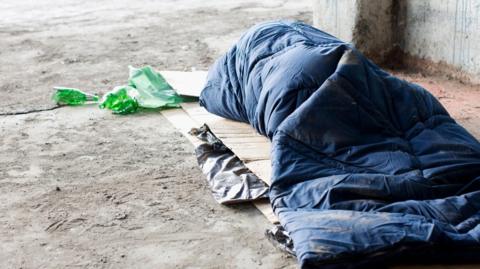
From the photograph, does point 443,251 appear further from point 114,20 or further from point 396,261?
point 114,20

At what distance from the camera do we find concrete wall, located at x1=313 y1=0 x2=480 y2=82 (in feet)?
17.5

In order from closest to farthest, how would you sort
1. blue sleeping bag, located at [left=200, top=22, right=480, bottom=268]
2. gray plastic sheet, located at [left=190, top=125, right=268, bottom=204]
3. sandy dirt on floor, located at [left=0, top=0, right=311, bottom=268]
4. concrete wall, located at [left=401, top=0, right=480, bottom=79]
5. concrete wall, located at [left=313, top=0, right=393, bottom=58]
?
blue sleeping bag, located at [left=200, top=22, right=480, bottom=268]
sandy dirt on floor, located at [left=0, top=0, right=311, bottom=268]
gray plastic sheet, located at [left=190, top=125, right=268, bottom=204]
concrete wall, located at [left=401, top=0, right=480, bottom=79]
concrete wall, located at [left=313, top=0, right=393, bottom=58]

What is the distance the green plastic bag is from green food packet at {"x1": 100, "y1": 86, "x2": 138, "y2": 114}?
5cm

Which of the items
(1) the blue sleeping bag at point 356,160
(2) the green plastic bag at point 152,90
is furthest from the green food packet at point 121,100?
(1) the blue sleeping bag at point 356,160

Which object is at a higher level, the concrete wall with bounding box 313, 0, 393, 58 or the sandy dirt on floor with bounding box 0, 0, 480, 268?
the concrete wall with bounding box 313, 0, 393, 58

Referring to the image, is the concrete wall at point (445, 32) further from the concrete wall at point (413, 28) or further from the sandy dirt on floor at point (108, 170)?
the sandy dirt on floor at point (108, 170)

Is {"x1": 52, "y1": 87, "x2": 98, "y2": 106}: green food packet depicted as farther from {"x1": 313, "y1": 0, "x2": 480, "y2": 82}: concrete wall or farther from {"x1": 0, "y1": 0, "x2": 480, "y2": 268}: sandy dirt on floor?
{"x1": 313, "y1": 0, "x2": 480, "y2": 82}: concrete wall

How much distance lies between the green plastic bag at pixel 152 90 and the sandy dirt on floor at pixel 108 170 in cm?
15

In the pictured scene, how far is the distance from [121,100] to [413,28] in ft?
7.98

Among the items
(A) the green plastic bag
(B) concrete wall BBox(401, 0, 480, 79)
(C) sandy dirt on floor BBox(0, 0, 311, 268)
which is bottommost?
(C) sandy dirt on floor BBox(0, 0, 311, 268)

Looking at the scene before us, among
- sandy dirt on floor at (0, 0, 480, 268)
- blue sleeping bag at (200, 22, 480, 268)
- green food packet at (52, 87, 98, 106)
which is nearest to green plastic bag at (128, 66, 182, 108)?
sandy dirt on floor at (0, 0, 480, 268)

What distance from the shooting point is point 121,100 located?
16.9ft

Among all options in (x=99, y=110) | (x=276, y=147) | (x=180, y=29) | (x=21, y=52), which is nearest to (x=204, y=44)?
(x=180, y=29)

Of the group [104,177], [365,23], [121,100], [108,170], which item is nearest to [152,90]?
[121,100]
